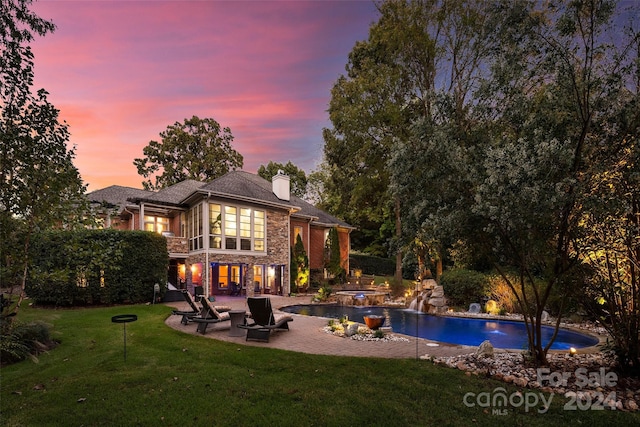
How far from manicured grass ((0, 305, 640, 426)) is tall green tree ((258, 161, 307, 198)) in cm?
3336

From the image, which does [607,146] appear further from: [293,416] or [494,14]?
[293,416]

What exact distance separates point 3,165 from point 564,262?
331 inches

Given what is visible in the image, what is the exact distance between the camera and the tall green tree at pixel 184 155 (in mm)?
34312

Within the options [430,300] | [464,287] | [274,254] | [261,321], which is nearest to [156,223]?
[274,254]

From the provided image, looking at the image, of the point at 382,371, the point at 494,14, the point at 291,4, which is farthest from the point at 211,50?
A: the point at 382,371

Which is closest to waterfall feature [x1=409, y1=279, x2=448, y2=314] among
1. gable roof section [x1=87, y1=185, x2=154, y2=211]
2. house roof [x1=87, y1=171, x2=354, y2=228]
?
house roof [x1=87, y1=171, x2=354, y2=228]

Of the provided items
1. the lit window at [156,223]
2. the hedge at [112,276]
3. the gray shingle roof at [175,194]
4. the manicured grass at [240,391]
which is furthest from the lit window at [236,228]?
the manicured grass at [240,391]

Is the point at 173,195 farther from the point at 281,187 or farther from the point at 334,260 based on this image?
the point at 334,260

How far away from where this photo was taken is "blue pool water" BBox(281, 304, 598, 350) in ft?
31.3

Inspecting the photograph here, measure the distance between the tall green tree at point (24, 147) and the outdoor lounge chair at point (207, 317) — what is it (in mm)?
4753

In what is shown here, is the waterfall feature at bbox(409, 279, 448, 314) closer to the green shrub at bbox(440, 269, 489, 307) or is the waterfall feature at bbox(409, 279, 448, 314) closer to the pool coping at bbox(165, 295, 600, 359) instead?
the green shrub at bbox(440, 269, 489, 307)

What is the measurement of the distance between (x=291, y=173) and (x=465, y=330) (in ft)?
102

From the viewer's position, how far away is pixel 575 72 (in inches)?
227

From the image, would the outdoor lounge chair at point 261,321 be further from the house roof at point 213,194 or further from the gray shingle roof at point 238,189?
the gray shingle roof at point 238,189
